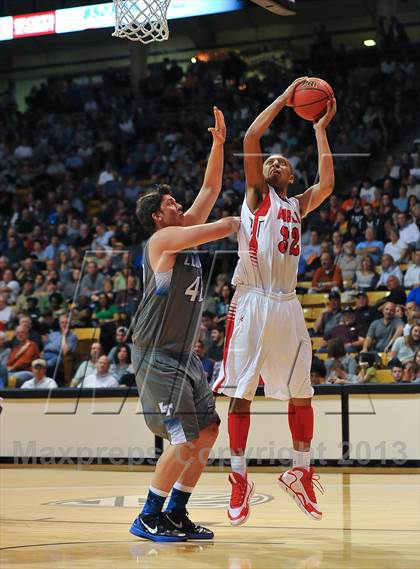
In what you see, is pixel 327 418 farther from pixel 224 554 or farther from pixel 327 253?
pixel 224 554

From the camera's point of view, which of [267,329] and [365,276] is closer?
[267,329]

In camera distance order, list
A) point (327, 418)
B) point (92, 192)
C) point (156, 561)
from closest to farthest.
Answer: point (156, 561)
point (327, 418)
point (92, 192)

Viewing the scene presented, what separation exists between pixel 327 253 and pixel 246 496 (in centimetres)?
718

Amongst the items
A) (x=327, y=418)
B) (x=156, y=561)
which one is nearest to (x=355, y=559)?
(x=156, y=561)

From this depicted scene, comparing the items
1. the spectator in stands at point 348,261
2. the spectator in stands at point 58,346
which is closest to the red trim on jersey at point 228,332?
the spectator in stands at point 348,261

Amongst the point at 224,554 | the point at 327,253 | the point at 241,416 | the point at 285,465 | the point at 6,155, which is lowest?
the point at 285,465

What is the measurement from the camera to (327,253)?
12734 millimetres

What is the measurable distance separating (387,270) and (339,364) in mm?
1899

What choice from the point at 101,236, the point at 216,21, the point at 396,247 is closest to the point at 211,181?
the point at 396,247

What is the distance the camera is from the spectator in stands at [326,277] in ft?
40.8

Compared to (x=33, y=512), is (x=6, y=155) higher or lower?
higher

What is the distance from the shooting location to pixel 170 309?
596 centimetres

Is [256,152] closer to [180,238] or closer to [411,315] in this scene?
[180,238]

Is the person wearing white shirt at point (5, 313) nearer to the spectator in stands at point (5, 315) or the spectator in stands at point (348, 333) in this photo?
the spectator in stands at point (5, 315)
